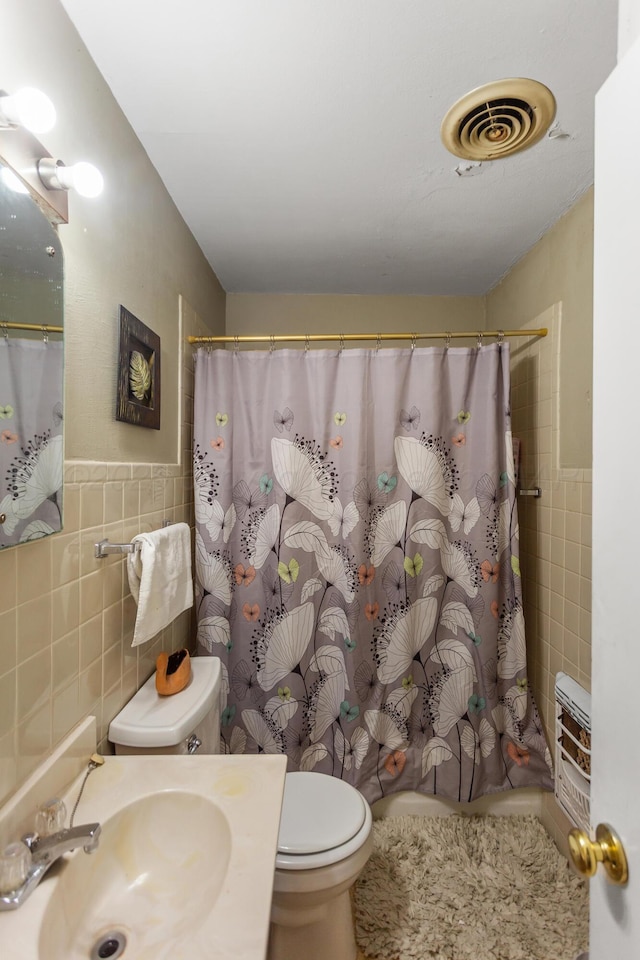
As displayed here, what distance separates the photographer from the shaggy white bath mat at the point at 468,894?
4.33 feet

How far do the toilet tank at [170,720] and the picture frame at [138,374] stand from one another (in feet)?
2.57

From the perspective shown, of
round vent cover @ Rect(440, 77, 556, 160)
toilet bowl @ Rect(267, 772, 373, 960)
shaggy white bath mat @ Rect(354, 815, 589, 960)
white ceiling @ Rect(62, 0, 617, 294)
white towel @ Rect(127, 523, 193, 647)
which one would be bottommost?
shaggy white bath mat @ Rect(354, 815, 589, 960)

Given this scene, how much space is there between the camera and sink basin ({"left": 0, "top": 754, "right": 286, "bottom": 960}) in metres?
0.64

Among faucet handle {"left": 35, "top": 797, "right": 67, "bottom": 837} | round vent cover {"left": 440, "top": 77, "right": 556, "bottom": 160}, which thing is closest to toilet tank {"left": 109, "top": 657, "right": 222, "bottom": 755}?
faucet handle {"left": 35, "top": 797, "right": 67, "bottom": 837}

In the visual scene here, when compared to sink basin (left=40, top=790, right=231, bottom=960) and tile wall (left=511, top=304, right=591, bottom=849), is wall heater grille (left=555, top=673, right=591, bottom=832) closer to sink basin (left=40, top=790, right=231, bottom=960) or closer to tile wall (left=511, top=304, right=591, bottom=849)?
tile wall (left=511, top=304, right=591, bottom=849)

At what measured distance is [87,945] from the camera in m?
0.76

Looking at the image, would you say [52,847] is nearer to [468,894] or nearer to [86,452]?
[86,452]

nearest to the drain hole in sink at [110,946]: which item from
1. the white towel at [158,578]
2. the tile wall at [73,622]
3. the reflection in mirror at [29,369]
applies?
the tile wall at [73,622]

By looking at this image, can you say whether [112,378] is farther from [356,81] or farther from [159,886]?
[159,886]

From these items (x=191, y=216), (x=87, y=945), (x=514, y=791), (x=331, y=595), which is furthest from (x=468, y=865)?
(x=191, y=216)

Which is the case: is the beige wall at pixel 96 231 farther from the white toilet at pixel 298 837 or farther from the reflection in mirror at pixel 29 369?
the white toilet at pixel 298 837

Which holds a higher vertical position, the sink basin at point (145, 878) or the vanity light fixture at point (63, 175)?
the vanity light fixture at point (63, 175)

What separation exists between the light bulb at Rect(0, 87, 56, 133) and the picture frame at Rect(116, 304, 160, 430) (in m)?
0.48

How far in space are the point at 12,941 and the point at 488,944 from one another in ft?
4.50
